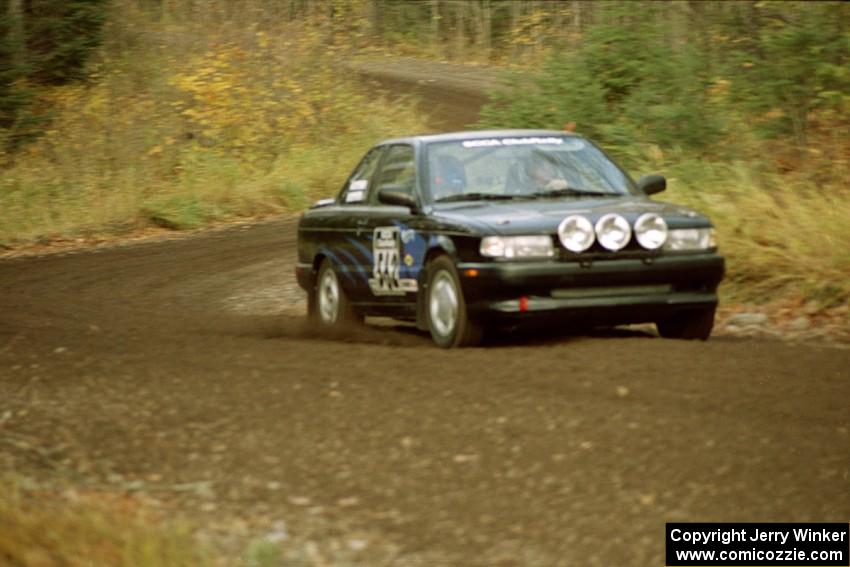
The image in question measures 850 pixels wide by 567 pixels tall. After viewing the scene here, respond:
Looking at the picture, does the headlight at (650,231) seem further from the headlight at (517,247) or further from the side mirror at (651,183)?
the side mirror at (651,183)

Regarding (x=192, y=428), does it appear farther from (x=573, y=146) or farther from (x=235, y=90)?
(x=235, y=90)

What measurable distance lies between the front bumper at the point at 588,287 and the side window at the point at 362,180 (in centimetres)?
229

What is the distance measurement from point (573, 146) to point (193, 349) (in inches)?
120

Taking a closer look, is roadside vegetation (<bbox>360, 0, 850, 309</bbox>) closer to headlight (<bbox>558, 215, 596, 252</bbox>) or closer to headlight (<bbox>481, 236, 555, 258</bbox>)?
headlight (<bbox>558, 215, 596, 252</bbox>)

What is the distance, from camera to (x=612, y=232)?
9.98 m

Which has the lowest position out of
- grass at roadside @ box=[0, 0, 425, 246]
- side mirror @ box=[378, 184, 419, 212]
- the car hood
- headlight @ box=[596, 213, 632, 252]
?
grass at roadside @ box=[0, 0, 425, 246]

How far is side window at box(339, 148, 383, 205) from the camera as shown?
40.0ft

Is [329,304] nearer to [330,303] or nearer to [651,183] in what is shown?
[330,303]

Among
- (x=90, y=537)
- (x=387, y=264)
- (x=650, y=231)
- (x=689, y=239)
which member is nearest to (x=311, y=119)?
(x=387, y=264)

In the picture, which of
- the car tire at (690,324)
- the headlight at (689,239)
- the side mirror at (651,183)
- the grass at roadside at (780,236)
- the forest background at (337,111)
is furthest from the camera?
the forest background at (337,111)

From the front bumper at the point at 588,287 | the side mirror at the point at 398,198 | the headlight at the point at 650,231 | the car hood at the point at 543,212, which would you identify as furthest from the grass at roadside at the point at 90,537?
the side mirror at the point at 398,198
